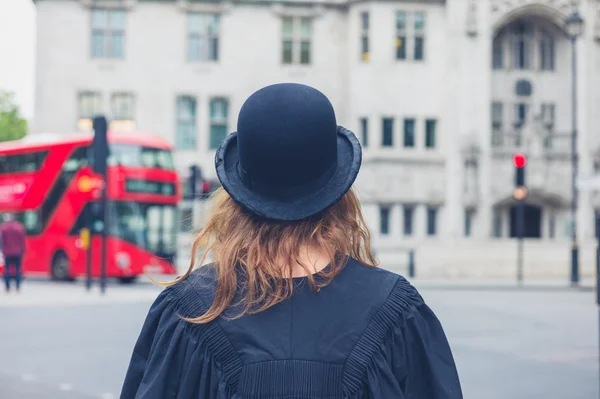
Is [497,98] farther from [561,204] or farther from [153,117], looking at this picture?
[153,117]

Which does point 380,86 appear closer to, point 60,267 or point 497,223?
point 497,223

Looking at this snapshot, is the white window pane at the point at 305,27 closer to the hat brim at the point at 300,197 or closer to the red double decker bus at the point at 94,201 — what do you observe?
the red double decker bus at the point at 94,201

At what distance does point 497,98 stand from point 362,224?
121 feet

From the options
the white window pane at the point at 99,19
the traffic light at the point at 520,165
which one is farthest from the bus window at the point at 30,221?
the traffic light at the point at 520,165

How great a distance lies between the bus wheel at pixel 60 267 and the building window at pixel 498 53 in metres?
19.6

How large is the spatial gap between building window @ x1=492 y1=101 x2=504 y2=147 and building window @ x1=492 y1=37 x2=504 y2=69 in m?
1.49

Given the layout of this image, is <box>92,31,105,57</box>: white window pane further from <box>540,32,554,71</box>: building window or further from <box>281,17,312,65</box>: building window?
<box>540,32,554,71</box>: building window

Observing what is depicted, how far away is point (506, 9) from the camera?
3684 centimetres

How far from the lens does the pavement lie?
29.9 feet

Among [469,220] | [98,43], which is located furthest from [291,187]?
[98,43]

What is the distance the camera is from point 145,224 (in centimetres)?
2562

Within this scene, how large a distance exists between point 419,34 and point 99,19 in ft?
39.9

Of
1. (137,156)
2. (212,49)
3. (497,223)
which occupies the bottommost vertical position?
(497,223)

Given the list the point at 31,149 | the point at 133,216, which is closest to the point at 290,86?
the point at 133,216
